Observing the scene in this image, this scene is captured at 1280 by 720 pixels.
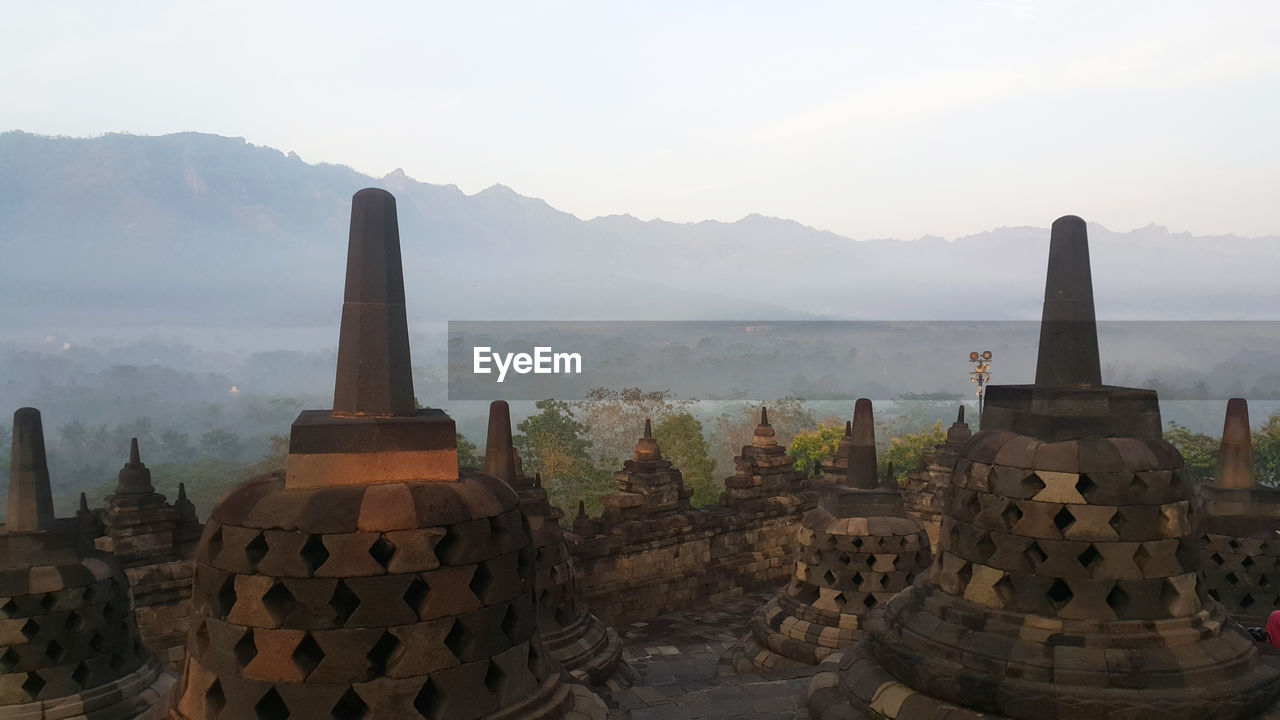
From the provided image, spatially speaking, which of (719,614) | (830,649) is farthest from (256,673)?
(719,614)

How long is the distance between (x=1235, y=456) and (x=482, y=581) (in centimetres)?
911

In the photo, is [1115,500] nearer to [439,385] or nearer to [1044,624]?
[1044,624]

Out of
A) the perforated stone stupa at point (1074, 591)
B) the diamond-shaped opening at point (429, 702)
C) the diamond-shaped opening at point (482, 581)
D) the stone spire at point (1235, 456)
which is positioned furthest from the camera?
the stone spire at point (1235, 456)

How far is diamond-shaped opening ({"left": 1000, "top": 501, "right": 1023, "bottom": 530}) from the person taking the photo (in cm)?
560

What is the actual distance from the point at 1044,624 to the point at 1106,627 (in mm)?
372

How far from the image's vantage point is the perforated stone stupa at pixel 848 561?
1104 cm

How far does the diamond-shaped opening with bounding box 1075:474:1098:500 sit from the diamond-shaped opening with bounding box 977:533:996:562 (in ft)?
2.18

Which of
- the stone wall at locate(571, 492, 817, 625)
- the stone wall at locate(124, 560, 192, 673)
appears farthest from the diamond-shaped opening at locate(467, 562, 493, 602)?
the stone wall at locate(571, 492, 817, 625)

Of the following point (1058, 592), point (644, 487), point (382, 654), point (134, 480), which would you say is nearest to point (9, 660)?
point (382, 654)

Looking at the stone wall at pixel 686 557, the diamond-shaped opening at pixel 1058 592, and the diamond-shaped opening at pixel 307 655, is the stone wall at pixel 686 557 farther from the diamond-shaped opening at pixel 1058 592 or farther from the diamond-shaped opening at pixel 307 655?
the diamond-shaped opening at pixel 307 655

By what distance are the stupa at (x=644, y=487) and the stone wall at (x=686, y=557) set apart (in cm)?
30

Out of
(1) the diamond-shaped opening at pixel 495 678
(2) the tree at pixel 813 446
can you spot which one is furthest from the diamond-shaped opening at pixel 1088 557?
(2) the tree at pixel 813 446

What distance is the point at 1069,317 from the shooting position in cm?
605

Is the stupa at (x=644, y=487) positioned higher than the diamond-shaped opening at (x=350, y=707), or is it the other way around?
the diamond-shaped opening at (x=350, y=707)
